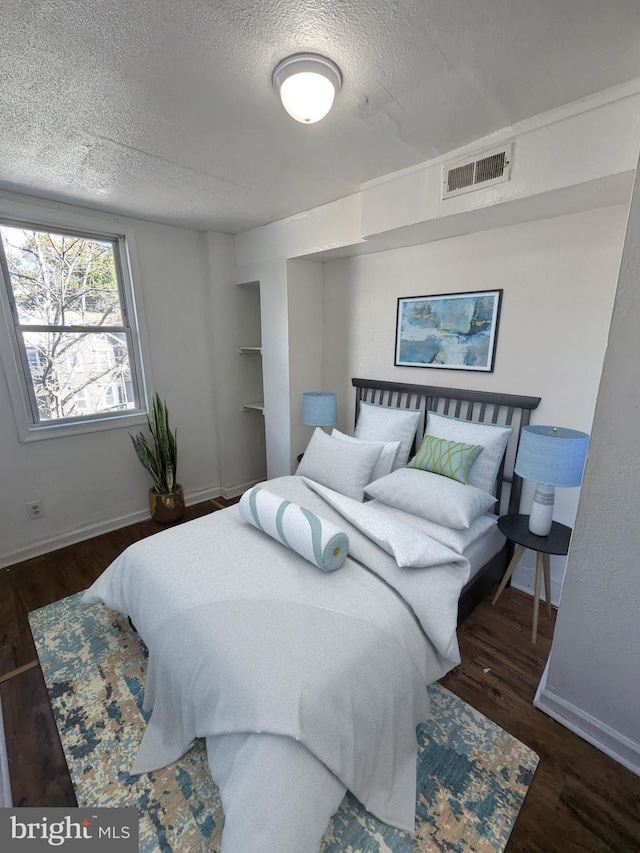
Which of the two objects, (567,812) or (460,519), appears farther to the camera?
(460,519)

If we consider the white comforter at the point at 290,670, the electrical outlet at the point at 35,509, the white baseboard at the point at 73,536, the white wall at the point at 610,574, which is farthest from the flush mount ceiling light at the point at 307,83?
the white baseboard at the point at 73,536

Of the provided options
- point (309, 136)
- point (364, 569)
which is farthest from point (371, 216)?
point (364, 569)

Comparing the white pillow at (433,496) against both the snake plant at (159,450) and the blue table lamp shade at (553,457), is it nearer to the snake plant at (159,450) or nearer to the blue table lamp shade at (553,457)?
the blue table lamp shade at (553,457)

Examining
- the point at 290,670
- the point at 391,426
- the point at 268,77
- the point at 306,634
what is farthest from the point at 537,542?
the point at 268,77

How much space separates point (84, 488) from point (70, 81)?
103 inches

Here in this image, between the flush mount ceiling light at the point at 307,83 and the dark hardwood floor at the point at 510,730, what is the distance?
8.29ft

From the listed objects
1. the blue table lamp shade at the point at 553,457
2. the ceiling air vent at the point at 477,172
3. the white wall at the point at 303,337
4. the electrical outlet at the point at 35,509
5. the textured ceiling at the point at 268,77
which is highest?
the textured ceiling at the point at 268,77

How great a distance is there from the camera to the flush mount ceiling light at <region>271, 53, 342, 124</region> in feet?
4.05

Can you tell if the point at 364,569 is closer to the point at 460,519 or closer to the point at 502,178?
the point at 460,519

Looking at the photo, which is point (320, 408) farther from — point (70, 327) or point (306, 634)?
point (70, 327)

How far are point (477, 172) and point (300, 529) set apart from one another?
1.97 m

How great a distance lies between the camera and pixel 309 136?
1694 mm

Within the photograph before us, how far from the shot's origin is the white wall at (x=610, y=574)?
1232 mm

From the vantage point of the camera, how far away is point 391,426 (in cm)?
269
